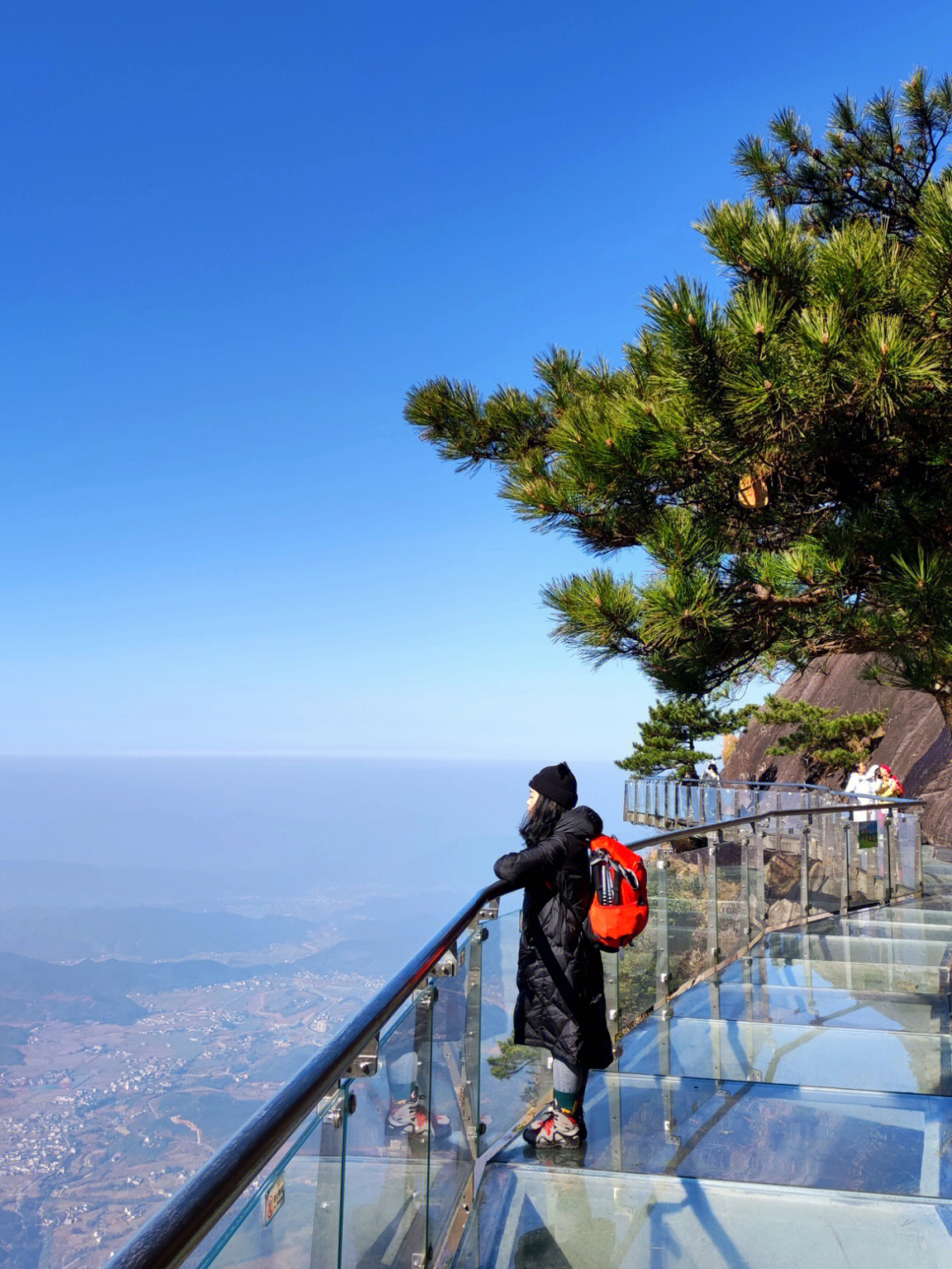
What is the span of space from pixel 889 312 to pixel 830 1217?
4.04 metres

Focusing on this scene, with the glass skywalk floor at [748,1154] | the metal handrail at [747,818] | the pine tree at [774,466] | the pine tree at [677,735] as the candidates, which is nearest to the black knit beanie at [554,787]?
the metal handrail at [747,818]

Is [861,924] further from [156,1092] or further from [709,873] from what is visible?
[156,1092]

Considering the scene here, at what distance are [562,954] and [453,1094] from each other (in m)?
0.72

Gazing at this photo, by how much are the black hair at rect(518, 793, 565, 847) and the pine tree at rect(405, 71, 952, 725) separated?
214cm

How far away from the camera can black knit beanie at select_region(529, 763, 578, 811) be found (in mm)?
3510

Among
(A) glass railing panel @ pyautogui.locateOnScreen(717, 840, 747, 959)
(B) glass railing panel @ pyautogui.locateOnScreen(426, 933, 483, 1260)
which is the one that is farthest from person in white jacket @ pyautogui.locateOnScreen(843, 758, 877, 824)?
(B) glass railing panel @ pyautogui.locateOnScreen(426, 933, 483, 1260)

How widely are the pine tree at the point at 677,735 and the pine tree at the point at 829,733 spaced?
19.4 ft

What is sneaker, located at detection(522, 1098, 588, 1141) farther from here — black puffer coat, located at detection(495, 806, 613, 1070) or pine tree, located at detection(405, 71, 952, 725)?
pine tree, located at detection(405, 71, 952, 725)

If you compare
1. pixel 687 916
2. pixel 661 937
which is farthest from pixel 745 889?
pixel 661 937

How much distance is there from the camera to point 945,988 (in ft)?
21.4

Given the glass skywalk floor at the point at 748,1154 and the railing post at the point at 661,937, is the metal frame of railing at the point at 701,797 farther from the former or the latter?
the railing post at the point at 661,937

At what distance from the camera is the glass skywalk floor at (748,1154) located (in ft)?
8.60

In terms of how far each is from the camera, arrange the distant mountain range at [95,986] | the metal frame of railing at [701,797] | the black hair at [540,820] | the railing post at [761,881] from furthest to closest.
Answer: the distant mountain range at [95,986] → the metal frame of railing at [701,797] → the railing post at [761,881] → the black hair at [540,820]

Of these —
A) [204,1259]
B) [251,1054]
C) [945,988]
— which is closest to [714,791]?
[945,988]
